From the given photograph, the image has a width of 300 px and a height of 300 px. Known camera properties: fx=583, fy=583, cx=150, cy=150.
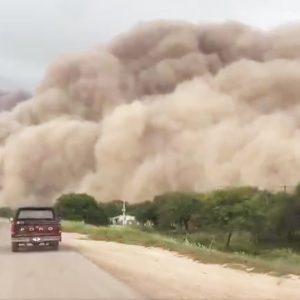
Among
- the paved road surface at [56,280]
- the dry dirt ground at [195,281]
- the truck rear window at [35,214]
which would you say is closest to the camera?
the paved road surface at [56,280]

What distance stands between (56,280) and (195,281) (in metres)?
2.68

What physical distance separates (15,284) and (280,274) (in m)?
5.40

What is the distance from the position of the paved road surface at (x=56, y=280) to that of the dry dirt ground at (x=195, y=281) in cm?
42

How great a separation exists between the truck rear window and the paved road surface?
2870mm

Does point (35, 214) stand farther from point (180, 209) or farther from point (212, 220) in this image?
point (180, 209)

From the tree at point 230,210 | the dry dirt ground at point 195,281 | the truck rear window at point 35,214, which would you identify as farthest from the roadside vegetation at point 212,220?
the dry dirt ground at point 195,281

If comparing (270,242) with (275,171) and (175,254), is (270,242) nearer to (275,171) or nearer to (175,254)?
(275,171)

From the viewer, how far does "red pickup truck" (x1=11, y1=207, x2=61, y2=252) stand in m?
19.4

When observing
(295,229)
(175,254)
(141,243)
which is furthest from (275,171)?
(175,254)

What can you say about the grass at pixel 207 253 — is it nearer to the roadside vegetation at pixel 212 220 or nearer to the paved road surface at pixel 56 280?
the roadside vegetation at pixel 212 220

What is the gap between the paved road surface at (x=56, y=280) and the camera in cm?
905

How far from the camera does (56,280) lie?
1115 cm

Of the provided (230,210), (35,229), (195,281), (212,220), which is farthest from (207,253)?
(212,220)

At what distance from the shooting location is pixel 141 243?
24797 mm
